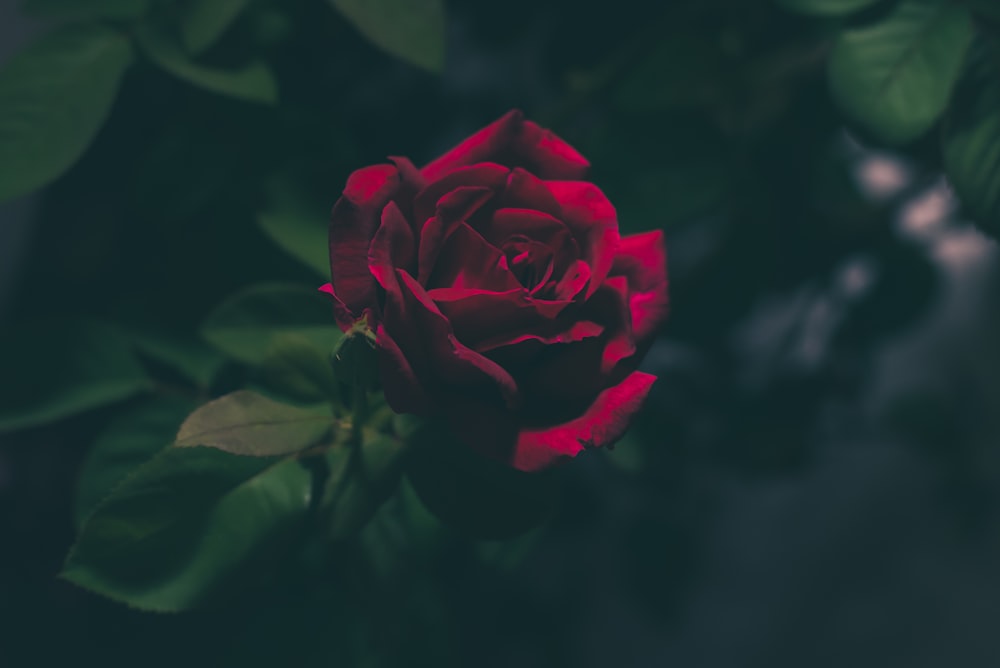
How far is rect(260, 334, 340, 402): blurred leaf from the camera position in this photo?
38cm

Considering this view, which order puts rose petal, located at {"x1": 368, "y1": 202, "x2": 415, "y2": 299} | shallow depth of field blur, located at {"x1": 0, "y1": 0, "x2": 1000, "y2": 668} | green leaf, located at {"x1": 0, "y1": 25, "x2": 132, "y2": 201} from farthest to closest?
shallow depth of field blur, located at {"x1": 0, "y1": 0, "x2": 1000, "y2": 668}, green leaf, located at {"x1": 0, "y1": 25, "x2": 132, "y2": 201}, rose petal, located at {"x1": 368, "y1": 202, "x2": 415, "y2": 299}

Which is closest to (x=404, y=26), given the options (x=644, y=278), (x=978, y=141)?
(x=644, y=278)

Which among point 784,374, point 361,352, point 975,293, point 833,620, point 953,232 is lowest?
point 833,620

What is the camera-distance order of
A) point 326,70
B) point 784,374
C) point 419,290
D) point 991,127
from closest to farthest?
point 419,290 → point 991,127 → point 326,70 → point 784,374

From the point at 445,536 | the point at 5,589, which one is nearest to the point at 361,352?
the point at 445,536

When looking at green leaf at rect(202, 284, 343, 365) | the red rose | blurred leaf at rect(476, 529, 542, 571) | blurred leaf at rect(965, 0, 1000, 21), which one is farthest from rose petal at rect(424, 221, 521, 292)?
blurred leaf at rect(965, 0, 1000, 21)

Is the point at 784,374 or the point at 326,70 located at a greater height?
the point at 326,70

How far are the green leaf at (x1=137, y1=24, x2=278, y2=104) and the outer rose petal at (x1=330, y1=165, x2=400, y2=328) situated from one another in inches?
7.0

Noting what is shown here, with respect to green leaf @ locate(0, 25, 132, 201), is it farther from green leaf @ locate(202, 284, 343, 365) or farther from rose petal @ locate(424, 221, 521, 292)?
rose petal @ locate(424, 221, 521, 292)

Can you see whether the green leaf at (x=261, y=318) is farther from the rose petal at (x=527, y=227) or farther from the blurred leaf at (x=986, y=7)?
the blurred leaf at (x=986, y=7)

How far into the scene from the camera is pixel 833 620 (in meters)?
1.24

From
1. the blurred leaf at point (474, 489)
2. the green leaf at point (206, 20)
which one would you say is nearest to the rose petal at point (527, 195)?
the blurred leaf at point (474, 489)

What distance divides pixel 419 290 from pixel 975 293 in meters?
1.33

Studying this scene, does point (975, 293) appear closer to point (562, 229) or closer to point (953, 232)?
point (953, 232)
